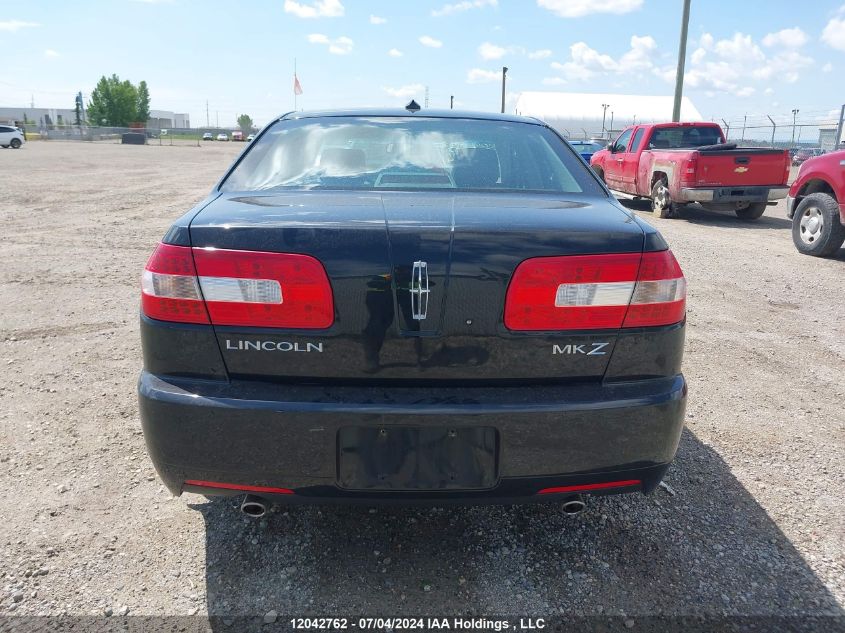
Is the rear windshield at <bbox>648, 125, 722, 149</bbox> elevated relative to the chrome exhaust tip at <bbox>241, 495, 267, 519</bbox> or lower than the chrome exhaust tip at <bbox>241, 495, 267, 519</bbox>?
elevated

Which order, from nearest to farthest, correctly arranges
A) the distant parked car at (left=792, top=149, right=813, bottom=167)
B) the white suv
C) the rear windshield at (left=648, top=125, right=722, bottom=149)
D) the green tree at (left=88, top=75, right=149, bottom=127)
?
the rear windshield at (left=648, top=125, right=722, bottom=149) → the distant parked car at (left=792, top=149, right=813, bottom=167) → the white suv → the green tree at (left=88, top=75, right=149, bottom=127)

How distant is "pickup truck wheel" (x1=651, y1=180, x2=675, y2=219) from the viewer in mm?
12047

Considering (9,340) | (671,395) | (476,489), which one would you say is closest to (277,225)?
(476,489)

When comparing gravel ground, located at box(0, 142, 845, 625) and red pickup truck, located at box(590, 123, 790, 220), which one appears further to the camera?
red pickup truck, located at box(590, 123, 790, 220)

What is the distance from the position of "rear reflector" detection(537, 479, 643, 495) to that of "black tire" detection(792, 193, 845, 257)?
7.52 meters

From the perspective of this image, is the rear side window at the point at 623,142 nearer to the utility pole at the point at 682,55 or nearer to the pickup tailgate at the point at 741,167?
the pickup tailgate at the point at 741,167

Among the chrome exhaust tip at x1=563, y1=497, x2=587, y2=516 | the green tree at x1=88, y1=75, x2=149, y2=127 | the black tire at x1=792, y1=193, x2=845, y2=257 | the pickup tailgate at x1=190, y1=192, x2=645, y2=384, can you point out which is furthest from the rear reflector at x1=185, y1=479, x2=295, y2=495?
the green tree at x1=88, y1=75, x2=149, y2=127

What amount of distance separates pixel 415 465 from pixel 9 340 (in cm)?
406

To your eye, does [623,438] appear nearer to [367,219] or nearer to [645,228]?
[645,228]

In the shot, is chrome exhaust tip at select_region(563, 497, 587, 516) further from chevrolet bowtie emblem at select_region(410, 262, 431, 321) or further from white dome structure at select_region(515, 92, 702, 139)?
white dome structure at select_region(515, 92, 702, 139)

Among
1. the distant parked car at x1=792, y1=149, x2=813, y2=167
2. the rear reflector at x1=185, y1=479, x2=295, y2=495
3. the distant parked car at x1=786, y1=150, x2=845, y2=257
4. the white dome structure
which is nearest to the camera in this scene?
the rear reflector at x1=185, y1=479, x2=295, y2=495

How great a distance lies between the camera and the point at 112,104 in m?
95.7

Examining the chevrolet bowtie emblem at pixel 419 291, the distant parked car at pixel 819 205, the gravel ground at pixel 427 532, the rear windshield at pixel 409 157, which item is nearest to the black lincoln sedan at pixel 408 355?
the chevrolet bowtie emblem at pixel 419 291

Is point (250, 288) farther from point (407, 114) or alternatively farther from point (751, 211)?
point (751, 211)
